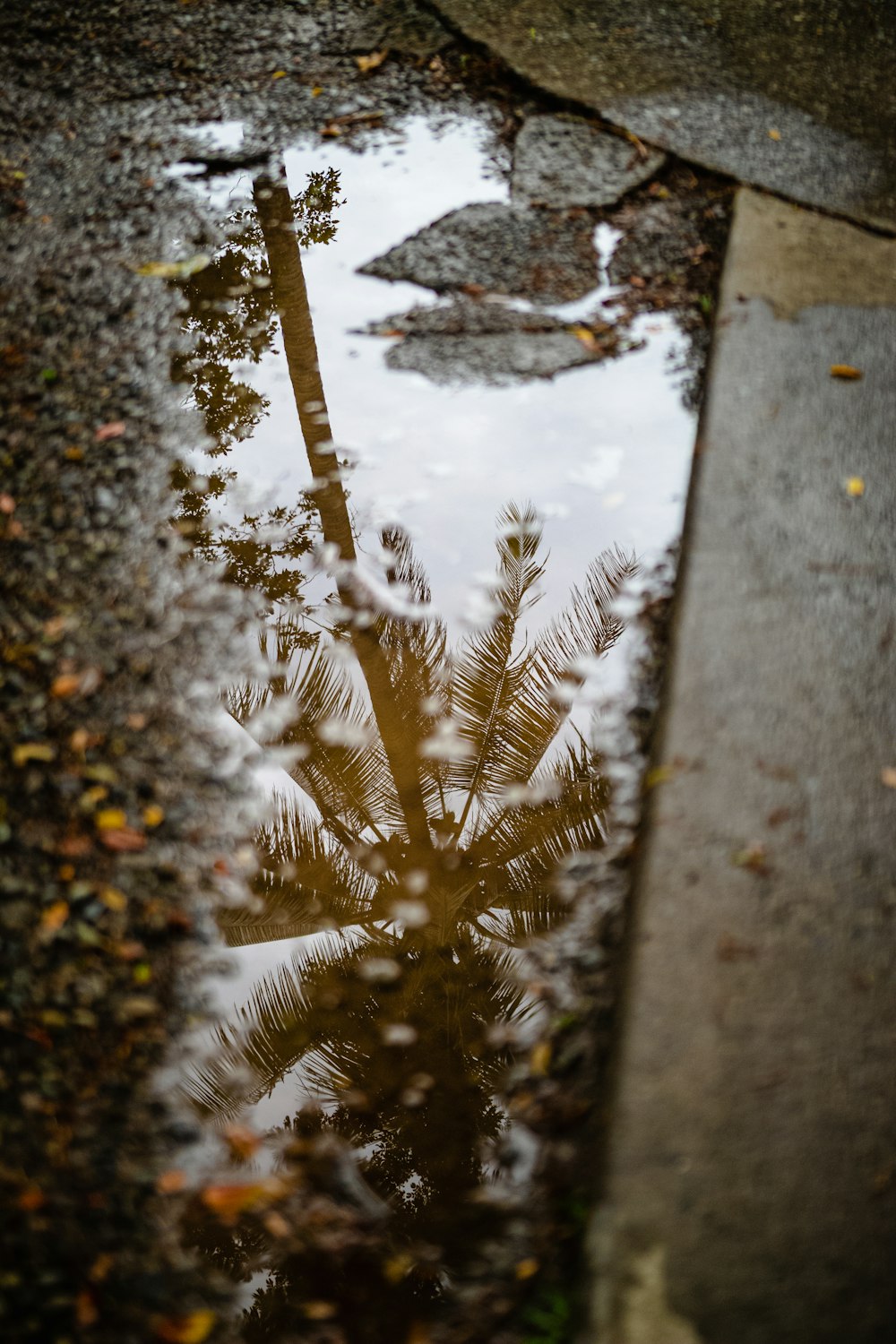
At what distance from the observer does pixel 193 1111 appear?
61.7 inches

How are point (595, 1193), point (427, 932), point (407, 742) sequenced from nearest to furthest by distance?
point (595, 1193) → point (427, 932) → point (407, 742)

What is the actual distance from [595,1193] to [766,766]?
87cm

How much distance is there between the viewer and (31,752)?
77.3 inches

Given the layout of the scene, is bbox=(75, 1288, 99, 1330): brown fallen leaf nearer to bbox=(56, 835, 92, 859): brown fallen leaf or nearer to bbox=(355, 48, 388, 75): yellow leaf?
bbox=(56, 835, 92, 859): brown fallen leaf

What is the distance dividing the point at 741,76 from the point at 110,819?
4.05m

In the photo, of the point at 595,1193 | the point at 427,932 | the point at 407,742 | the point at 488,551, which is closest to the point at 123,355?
the point at 488,551

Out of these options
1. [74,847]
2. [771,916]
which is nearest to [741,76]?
[771,916]

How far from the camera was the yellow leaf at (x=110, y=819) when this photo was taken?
1866 millimetres

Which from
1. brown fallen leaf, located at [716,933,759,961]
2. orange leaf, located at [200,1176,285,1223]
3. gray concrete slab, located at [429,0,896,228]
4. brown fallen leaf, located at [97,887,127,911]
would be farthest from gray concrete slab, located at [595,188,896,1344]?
gray concrete slab, located at [429,0,896,228]

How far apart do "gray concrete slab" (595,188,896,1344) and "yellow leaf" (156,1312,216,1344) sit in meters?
0.57

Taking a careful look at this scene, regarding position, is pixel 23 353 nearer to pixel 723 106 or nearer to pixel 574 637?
pixel 574 637

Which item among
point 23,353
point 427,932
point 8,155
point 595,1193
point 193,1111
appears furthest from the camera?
point 8,155

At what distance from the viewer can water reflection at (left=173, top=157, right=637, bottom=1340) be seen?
1.47 metres

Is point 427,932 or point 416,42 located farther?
point 416,42
